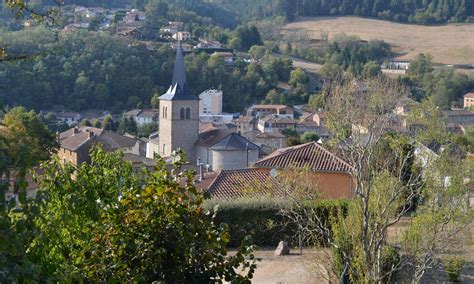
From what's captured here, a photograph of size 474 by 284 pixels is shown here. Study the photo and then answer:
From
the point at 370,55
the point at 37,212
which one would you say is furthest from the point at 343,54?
the point at 37,212

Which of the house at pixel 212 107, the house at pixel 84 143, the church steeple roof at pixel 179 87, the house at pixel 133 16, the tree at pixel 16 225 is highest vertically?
the tree at pixel 16 225

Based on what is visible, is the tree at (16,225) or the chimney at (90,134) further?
the chimney at (90,134)

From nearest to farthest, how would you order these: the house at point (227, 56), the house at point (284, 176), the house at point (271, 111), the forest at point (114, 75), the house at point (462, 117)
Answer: the house at point (284, 176), the house at point (462, 117), the forest at point (114, 75), the house at point (271, 111), the house at point (227, 56)

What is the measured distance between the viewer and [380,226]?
26.6 feet

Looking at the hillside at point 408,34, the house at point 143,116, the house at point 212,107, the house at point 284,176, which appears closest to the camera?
the house at point 284,176

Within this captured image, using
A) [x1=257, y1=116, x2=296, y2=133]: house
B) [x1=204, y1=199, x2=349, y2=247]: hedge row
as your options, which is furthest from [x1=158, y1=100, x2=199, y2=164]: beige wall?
[x1=204, y1=199, x2=349, y2=247]: hedge row

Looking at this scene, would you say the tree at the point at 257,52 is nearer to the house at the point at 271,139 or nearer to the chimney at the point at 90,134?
the house at the point at 271,139

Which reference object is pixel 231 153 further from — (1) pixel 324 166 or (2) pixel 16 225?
(2) pixel 16 225

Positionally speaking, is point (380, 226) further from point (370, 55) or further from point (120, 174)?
point (370, 55)

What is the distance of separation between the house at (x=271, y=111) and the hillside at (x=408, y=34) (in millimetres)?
30346

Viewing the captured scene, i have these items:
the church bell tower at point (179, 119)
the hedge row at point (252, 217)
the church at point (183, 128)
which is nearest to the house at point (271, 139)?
the church at point (183, 128)

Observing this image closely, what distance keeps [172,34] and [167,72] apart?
22.4m

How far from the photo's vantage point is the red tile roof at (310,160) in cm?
1942

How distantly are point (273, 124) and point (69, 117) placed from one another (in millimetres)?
14433
